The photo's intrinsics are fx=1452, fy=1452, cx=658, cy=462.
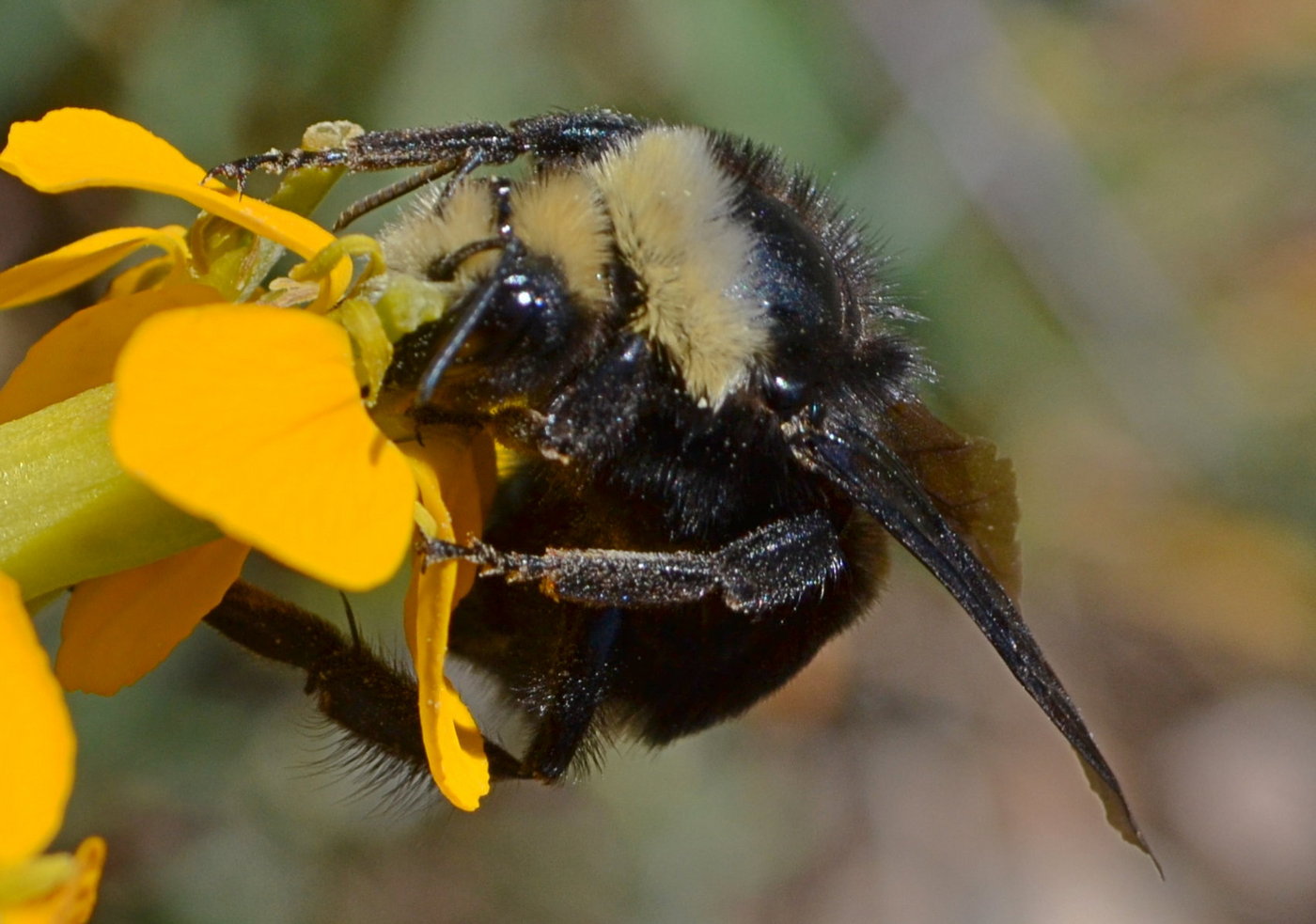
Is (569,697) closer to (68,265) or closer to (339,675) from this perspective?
(339,675)

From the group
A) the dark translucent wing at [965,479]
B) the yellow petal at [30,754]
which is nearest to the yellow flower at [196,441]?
the yellow petal at [30,754]

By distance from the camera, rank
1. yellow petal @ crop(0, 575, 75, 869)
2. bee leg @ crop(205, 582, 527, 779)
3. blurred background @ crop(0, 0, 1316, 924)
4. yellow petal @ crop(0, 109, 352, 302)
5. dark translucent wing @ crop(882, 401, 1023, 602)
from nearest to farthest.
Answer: yellow petal @ crop(0, 575, 75, 869), yellow petal @ crop(0, 109, 352, 302), bee leg @ crop(205, 582, 527, 779), dark translucent wing @ crop(882, 401, 1023, 602), blurred background @ crop(0, 0, 1316, 924)

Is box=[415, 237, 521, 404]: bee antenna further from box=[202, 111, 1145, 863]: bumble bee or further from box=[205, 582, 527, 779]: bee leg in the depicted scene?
box=[205, 582, 527, 779]: bee leg

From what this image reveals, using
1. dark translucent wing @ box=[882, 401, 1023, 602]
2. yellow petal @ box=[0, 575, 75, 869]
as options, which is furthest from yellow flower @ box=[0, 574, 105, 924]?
dark translucent wing @ box=[882, 401, 1023, 602]

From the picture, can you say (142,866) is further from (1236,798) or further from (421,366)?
(1236,798)

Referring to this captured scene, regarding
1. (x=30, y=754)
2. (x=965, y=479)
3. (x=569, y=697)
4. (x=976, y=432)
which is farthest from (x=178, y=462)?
(x=976, y=432)

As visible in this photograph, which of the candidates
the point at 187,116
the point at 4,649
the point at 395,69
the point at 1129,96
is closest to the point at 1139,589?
the point at 1129,96
